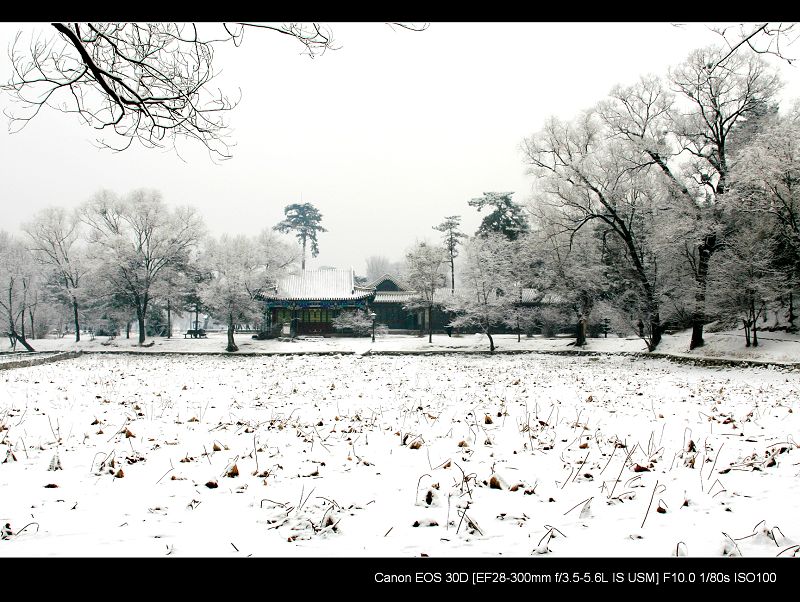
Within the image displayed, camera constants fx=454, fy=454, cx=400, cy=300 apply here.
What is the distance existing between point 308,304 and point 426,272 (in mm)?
11431

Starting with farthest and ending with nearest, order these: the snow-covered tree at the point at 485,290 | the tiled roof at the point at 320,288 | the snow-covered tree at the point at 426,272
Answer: the tiled roof at the point at 320,288
the snow-covered tree at the point at 426,272
the snow-covered tree at the point at 485,290

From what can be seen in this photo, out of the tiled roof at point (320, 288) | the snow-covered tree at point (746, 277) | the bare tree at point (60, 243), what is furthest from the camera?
the tiled roof at point (320, 288)

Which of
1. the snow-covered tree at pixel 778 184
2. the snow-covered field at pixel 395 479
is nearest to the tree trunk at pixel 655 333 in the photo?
the snow-covered tree at pixel 778 184

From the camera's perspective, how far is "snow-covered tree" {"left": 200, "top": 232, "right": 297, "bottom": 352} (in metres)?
30.9

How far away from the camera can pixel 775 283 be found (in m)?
16.9

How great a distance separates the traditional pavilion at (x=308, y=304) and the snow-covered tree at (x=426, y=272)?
5.71m

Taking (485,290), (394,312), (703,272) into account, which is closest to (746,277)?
(703,272)

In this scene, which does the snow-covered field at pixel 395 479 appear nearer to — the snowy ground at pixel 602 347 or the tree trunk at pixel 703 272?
the snowy ground at pixel 602 347

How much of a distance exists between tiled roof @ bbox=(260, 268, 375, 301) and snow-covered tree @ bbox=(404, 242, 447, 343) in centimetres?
572

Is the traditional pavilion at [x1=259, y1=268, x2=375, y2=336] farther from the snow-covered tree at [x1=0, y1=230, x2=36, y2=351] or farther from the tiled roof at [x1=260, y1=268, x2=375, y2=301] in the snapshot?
the snow-covered tree at [x1=0, y1=230, x2=36, y2=351]

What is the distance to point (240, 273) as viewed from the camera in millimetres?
31453

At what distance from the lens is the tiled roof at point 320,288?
40.6m
